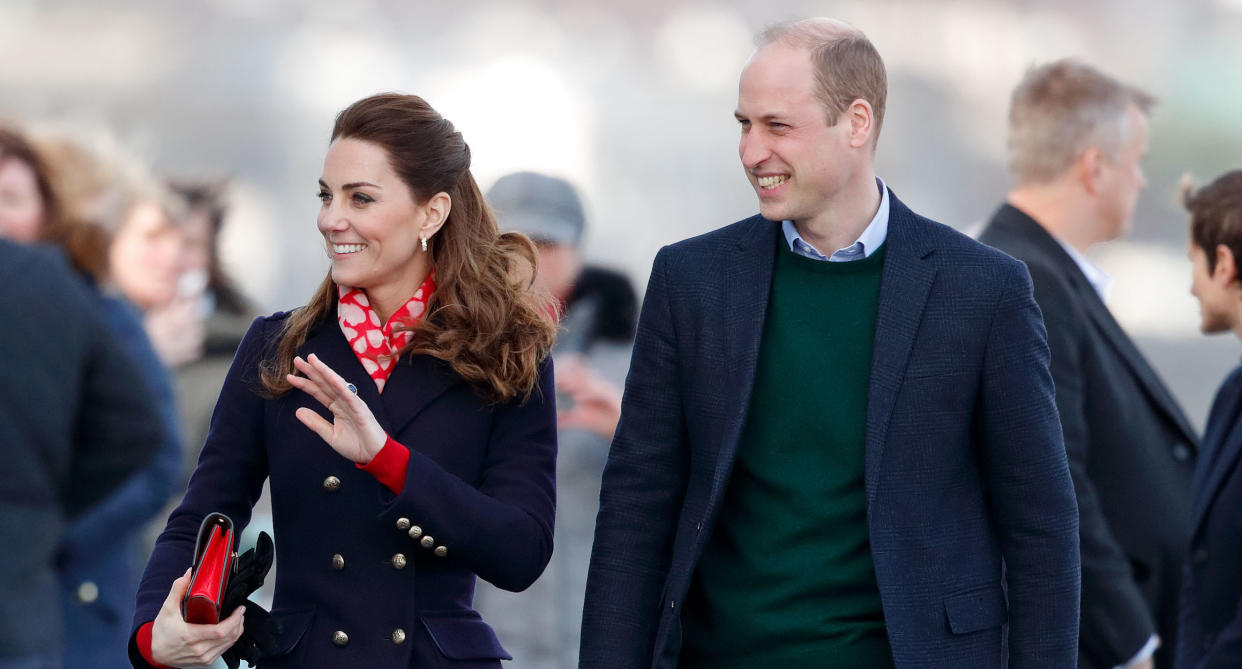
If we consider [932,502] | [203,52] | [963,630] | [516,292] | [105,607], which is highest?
[203,52]

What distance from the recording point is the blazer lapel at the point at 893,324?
2.73m

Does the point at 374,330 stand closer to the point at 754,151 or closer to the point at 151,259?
the point at 754,151

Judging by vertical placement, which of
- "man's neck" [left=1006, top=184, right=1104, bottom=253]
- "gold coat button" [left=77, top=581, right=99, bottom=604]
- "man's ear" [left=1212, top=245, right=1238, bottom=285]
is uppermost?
"man's neck" [left=1006, top=184, right=1104, bottom=253]

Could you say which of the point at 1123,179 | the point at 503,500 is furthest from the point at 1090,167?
Answer: the point at 503,500

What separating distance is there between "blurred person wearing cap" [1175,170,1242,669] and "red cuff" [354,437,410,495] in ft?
5.73

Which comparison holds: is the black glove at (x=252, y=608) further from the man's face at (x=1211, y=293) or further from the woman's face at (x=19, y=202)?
the woman's face at (x=19, y=202)

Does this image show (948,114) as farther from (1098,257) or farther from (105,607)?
(105,607)

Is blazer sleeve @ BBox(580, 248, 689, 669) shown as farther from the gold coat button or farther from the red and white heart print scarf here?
the gold coat button

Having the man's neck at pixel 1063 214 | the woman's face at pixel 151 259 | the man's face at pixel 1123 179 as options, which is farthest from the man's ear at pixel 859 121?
the woman's face at pixel 151 259

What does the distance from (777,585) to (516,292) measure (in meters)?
0.67

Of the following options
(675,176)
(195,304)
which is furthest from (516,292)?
(195,304)

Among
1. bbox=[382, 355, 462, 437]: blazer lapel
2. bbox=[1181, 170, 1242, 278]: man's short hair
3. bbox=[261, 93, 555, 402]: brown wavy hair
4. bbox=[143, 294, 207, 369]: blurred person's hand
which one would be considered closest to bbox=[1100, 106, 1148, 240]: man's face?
bbox=[1181, 170, 1242, 278]: man's short hair

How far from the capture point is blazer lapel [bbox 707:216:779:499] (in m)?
2.78

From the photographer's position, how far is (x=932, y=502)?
2.76 metres
